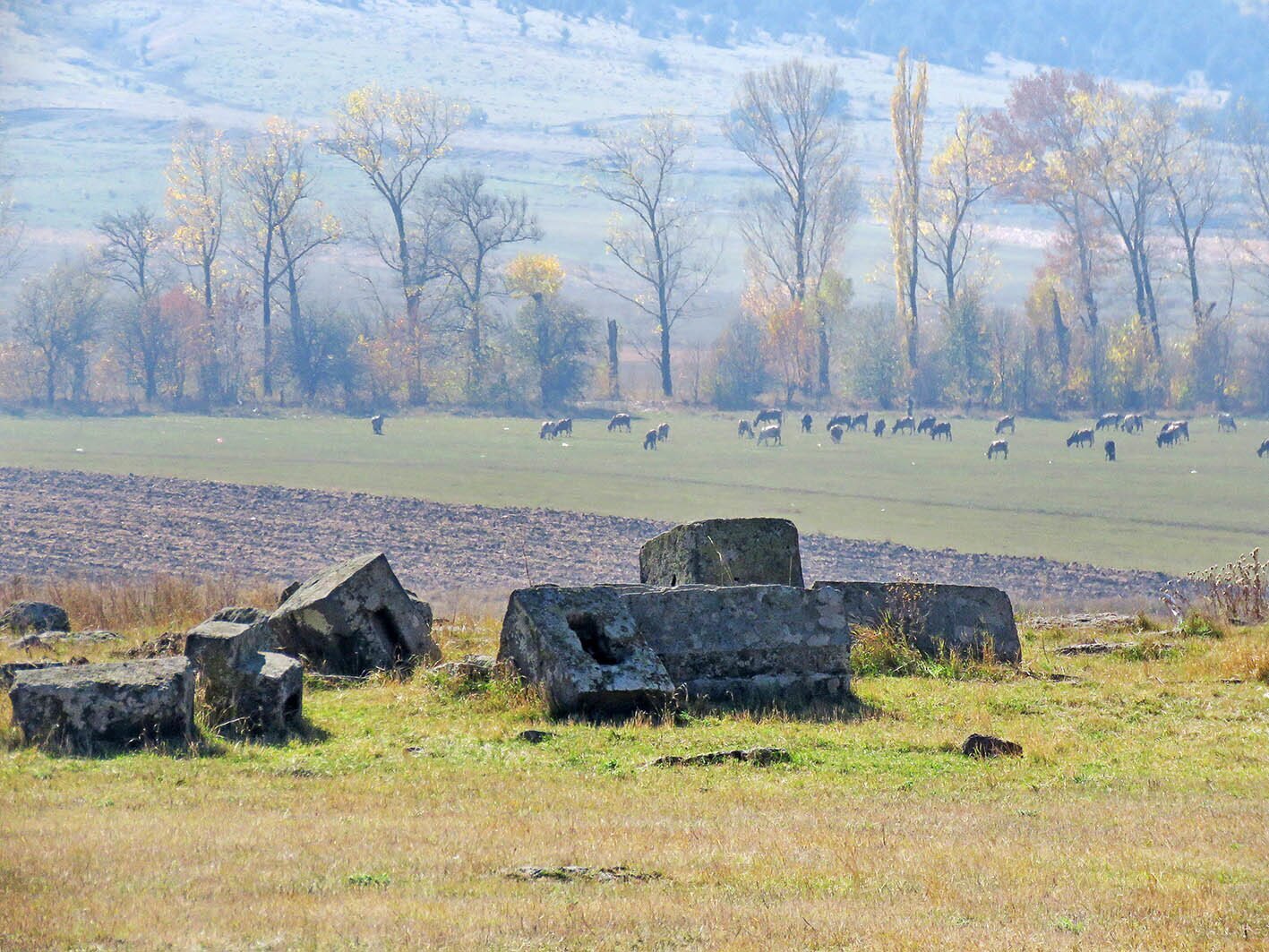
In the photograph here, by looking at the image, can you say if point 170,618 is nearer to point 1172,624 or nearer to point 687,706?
point 687,706

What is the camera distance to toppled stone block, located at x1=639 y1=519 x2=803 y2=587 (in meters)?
A: 15.2

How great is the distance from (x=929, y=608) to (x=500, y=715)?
17.1ft

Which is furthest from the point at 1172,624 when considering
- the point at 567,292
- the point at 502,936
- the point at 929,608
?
the point at 567,292

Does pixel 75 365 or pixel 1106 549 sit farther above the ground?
pixel 75 365

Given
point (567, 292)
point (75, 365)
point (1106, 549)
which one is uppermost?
point (567, 292)

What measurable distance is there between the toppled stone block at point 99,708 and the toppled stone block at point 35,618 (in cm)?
813

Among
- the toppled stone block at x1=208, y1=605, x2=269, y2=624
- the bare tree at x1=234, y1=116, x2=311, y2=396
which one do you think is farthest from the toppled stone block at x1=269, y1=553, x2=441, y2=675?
the bare tree at x1=234, y1=116, x2=311, y2=396

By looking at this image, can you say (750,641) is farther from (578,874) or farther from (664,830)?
(578,874)

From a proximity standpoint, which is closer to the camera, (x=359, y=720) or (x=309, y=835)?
(x=309, y=835)

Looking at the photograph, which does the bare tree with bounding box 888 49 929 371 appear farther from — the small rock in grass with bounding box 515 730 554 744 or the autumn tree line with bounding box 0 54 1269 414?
the small rock in grass with bounding box 515 730 554 744

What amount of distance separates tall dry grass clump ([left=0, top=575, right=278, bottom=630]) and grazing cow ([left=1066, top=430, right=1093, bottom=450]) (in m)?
46.9

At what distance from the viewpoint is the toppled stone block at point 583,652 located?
40.3 ft

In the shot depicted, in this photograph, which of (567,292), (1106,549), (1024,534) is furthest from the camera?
(567,292)

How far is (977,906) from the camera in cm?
668
